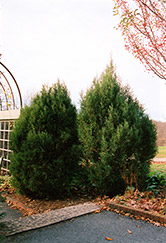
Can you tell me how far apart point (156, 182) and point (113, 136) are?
1.81m

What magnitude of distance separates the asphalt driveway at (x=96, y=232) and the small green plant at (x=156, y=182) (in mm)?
1862

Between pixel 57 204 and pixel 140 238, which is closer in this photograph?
pixel 140 238

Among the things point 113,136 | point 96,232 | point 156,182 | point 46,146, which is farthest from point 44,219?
point 156,182

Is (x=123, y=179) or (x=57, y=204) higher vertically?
(x=123, y=179)

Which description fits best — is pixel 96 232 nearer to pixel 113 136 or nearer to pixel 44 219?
pixel 44 219

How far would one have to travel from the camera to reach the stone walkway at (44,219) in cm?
398

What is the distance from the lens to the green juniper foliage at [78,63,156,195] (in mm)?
5730

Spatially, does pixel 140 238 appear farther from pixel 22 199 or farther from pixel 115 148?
pixel 22 199

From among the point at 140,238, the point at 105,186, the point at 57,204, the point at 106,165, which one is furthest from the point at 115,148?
the point at 140,238

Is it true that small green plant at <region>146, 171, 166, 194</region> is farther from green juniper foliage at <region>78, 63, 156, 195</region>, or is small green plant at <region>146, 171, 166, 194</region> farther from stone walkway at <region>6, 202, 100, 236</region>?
stone walkway at <region>6, 202, 100, 236</region>

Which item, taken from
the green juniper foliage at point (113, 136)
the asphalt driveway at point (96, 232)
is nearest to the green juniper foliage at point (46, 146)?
the green juniper foliage at point (113, 136)

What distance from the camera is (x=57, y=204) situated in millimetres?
5617

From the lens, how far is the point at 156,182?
A: 646 cm

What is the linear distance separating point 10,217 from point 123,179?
98.8 inches
